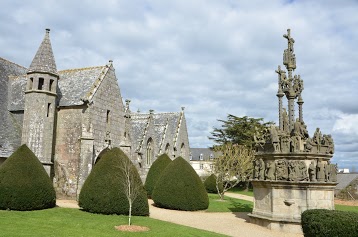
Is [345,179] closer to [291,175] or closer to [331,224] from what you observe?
[291,175]

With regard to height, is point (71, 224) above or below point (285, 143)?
below

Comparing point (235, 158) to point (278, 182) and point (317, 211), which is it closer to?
point (278, 182)

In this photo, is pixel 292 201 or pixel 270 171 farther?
pixel 270 171

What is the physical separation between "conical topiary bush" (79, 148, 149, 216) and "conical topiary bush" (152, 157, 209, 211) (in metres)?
3.67

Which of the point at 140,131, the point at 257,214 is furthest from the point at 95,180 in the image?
the point at 140,131

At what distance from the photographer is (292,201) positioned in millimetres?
13781

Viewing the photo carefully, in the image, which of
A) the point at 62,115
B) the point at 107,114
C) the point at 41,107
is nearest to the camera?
the point at 41,107

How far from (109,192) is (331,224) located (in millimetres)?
9447

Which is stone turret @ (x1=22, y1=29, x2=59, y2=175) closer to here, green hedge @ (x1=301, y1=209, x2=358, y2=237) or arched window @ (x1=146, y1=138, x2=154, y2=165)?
arched window @ (x1=146, y1=138, x2=154, y2=165)

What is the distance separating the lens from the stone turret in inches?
789

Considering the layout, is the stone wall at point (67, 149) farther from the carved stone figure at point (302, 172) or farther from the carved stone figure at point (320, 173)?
the carved stone figure at point (320, 173)

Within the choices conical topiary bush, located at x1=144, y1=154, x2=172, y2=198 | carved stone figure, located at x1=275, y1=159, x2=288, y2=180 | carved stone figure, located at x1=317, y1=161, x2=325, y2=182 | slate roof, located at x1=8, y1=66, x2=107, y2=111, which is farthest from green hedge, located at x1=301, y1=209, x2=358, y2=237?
conical topiary bush, located at x1=144, y1=154, x2=172, y2=198

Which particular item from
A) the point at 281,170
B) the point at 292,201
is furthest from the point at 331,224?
the point at 281,170

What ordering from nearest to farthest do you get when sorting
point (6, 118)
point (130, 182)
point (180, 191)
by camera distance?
point (130, 182) → point (180, 191) → point (6, 118)
